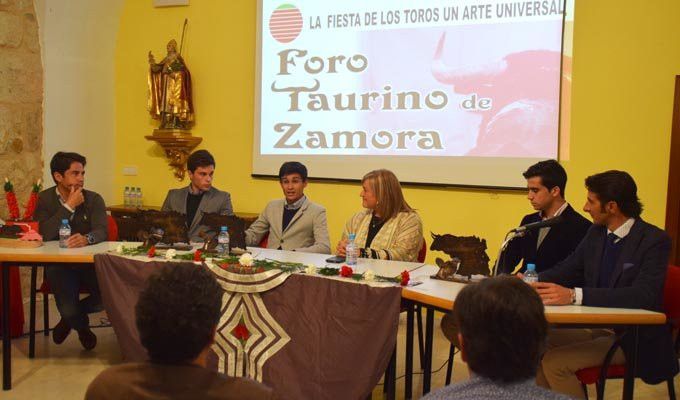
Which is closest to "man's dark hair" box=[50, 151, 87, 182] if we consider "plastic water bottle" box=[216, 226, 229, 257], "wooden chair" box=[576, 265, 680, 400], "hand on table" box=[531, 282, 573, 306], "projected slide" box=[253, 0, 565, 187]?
"plastic water bottle" box=[216, 226, 229, 257]

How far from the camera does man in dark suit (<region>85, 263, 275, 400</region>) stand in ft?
4.48

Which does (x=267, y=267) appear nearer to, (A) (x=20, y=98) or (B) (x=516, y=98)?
(B) (x=516, y=98)

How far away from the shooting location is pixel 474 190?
5.12 meters

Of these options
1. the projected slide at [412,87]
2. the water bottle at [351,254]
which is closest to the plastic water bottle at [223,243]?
the water bottle at [351,254]

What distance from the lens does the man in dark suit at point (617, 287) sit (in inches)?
103

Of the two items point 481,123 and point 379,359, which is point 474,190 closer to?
point 481,123

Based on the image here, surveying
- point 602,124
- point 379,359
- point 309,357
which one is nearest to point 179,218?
point 309,357

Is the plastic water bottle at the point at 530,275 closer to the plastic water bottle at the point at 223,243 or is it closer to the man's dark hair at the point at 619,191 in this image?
the man's dark hair at the point at 619,191

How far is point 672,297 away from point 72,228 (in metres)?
3.31

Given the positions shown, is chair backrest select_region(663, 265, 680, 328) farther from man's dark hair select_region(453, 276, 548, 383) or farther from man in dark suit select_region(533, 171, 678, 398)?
man's dark hair select_region(453, 276, 548, 383)

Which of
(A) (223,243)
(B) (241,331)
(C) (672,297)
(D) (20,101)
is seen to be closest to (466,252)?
(C) (672,297)

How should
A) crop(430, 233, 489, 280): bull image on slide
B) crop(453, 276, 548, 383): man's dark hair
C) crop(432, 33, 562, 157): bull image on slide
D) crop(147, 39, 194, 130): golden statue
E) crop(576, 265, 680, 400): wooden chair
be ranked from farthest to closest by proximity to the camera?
1. crop(147, 39, 194, 130): golden statue
2. crop(432, 33, 562, 157): bull image on slide
3. crop(430, 233, 489, 280): bull image on slide
4. crop(576, 265, 680, 400): wooden chair
5. crop(453, 276, 548, 383): man's dark hair

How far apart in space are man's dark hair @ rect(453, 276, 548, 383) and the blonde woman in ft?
8.04

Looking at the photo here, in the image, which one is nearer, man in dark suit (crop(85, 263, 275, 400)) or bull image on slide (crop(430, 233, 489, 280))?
man in dark suit (crop(85, 263, 275, 400))
